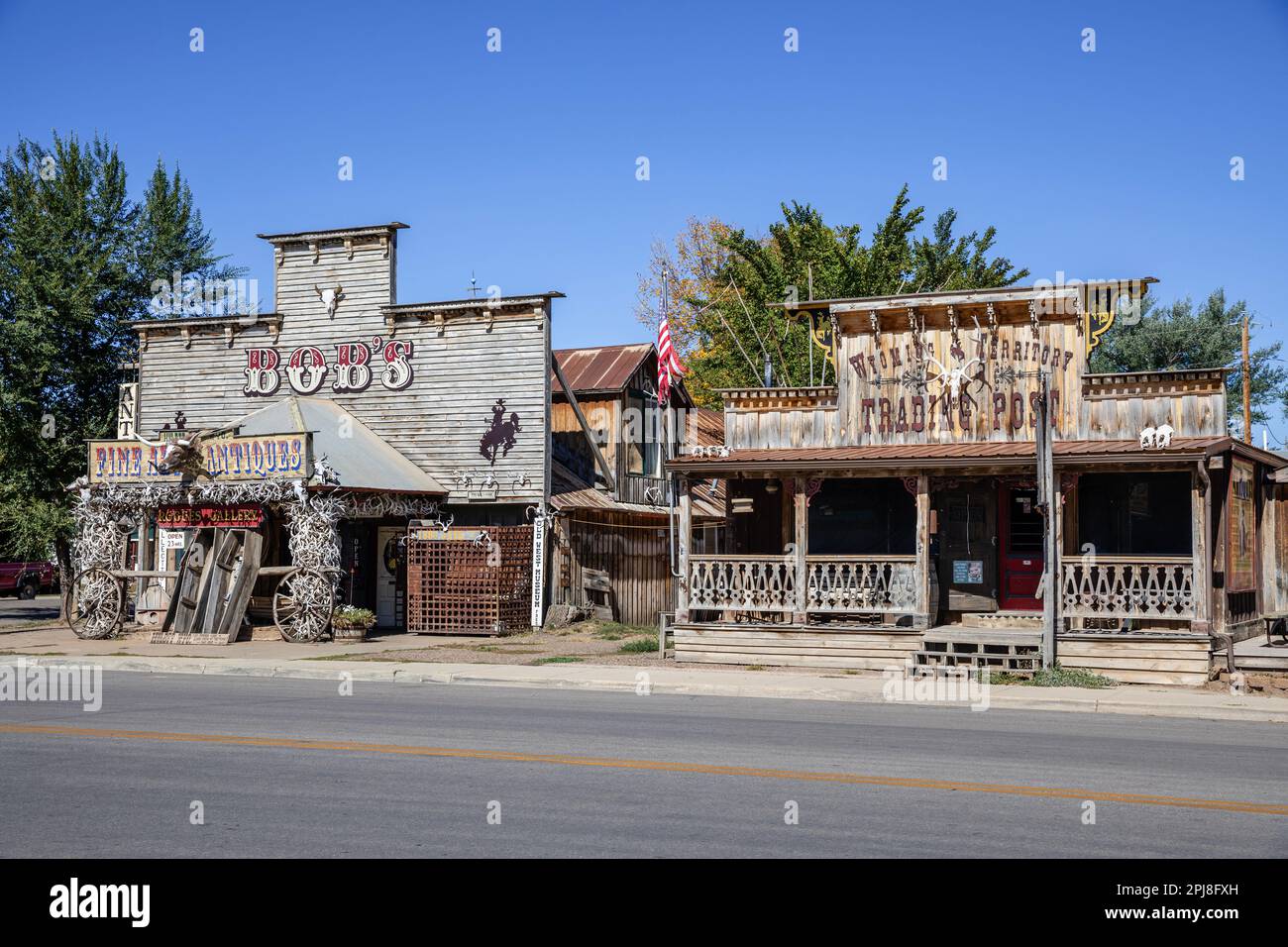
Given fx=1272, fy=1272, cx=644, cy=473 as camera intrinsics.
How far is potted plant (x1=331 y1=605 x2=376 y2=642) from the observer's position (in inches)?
997

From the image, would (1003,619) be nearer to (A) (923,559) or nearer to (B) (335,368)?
(A) (923,559)

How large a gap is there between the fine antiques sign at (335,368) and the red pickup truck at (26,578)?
77.9ft

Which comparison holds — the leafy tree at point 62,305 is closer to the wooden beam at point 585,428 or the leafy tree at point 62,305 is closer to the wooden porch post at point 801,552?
the wooden beam at point 585,428

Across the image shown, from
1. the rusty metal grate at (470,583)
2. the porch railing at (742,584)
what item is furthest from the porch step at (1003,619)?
the rusty metal grate at (470,583)

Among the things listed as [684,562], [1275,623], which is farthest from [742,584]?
[1275,623]

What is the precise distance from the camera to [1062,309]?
21.1 meters

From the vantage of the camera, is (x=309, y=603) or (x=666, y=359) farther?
(x=666, y=359)

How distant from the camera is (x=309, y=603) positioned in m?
25.0

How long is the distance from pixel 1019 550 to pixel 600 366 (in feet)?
49.2

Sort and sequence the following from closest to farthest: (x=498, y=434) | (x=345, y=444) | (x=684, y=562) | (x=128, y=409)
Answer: (x=684, y=562)
(x=345, y=444)
(x=498, y=434)
(x=128, y=409)

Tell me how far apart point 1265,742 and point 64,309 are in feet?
99.1
